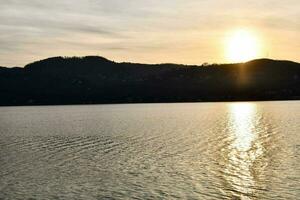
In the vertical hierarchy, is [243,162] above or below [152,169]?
above

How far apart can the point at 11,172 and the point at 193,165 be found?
1100 inches

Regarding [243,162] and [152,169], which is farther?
[243,162]

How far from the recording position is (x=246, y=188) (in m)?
49.0

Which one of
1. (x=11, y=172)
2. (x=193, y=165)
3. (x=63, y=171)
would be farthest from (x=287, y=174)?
(x=11, y=172)

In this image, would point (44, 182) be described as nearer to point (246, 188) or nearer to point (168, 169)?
point (168, 169)

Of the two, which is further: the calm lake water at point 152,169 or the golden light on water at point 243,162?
the golden light on water at point 243,162

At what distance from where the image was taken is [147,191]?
48.1 metres

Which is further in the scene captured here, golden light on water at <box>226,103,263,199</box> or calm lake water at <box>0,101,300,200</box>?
golden light on water at <box>226,103,263,199</box>

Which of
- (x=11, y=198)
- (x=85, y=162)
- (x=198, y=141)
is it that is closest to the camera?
(x=11, y=198)

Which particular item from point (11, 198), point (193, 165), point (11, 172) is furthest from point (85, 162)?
point (11, 198)

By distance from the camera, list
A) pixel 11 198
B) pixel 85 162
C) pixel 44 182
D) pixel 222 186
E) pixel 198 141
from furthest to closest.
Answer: pixel 198 141, pixel 85 162, pixel 44 182, pixel 222 186, pixel 11 198

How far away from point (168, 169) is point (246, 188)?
51.0 ft

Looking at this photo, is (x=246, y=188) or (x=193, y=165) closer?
(x=246, y=188)

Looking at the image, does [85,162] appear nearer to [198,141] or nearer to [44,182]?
[44,182]
